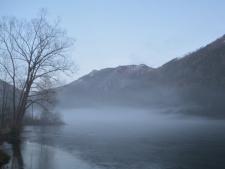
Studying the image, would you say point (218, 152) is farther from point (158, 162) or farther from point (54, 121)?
point (54, 121)

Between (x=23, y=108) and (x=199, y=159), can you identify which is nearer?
(x=199, y=159)

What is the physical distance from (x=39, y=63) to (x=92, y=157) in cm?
1408

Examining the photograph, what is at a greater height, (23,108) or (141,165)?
(23,108)

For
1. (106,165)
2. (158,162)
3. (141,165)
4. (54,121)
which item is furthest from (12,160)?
(54,121)

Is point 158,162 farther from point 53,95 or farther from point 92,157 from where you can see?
point 53,95

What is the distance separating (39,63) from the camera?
40.9 meters

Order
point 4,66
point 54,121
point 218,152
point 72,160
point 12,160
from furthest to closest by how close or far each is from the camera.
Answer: point 54,121, point 4,66, point 218,152, point 72,160, point 12,160

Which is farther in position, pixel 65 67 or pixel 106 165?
pixel 65 67

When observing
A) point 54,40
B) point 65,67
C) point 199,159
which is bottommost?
point 199,159

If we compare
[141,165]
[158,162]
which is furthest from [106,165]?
[158,162]

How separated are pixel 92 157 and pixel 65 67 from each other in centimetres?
1247

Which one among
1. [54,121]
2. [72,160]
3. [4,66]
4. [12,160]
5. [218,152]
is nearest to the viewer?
[12,160]

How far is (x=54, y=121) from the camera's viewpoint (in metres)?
109

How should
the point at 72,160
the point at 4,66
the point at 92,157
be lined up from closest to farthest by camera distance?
the point at 72,160
the point at 92,157
the point at 4,66
